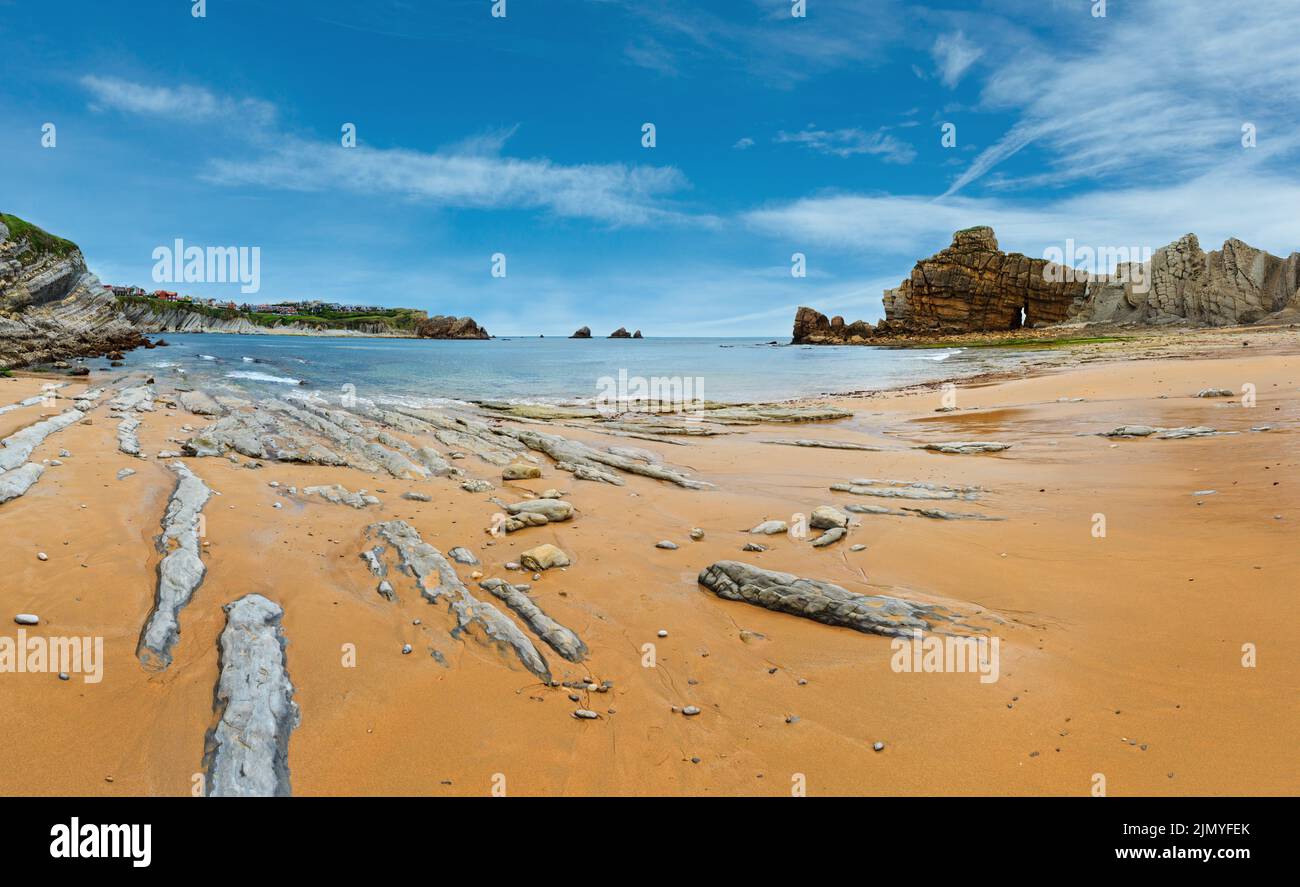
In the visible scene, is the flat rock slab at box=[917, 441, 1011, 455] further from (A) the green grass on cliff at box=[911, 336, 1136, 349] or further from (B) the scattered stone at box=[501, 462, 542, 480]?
(A) the green grass on cliff at box=[911, 336, 1136, 349]

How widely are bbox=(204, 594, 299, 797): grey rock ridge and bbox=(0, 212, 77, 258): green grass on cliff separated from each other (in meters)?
76.8

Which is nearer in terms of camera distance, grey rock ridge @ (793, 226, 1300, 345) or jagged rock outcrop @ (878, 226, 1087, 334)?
grey rock ridge @ (793, 226, 1300, 345)

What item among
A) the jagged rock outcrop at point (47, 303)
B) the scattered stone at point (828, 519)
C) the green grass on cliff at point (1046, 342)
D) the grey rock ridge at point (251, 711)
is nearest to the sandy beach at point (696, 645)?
the grey rock ridge at point (251, 711)

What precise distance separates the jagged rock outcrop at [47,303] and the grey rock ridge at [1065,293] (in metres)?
132

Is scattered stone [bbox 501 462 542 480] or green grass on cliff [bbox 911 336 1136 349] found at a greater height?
green grass on cliff [bbox 911 336 1136 349]

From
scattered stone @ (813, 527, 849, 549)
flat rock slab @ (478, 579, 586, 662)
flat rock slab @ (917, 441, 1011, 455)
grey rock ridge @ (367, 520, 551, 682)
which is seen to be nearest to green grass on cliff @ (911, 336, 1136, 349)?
flat rock slab @ (917, 441, 1011, 455)

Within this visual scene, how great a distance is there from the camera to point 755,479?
1502 centimetres

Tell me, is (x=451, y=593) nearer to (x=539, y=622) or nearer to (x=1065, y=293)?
(x=539, y=622)

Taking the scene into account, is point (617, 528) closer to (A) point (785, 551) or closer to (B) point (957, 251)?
(A) point (785, 551)

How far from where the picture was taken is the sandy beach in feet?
14.7

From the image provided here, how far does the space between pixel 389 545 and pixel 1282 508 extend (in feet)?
48.1

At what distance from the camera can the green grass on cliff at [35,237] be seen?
181 feet

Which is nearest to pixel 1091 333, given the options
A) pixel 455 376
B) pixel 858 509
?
pixel 455 376

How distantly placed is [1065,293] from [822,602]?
131611 millimetres
